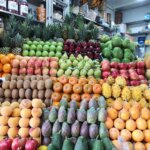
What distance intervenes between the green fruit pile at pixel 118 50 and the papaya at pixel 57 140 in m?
1.96

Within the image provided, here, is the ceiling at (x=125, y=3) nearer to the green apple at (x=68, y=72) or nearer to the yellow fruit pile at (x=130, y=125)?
the green apple at (x=68, y=72)

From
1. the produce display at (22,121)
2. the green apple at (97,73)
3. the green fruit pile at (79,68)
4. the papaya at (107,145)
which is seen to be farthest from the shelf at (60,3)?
the papaya at (107,145)

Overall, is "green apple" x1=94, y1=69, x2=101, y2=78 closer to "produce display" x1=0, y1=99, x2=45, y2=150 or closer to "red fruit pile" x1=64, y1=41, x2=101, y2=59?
"red fruit pile" x1=64, y1=41, x2=101, y2=59

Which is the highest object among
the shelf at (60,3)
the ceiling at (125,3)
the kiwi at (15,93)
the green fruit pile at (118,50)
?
the ceiling at (125,3)

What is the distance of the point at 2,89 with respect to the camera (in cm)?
257

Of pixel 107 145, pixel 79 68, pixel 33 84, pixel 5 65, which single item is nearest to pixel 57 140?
pixel 107 145

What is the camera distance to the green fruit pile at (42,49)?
360cm

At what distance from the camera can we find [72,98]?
2367mm

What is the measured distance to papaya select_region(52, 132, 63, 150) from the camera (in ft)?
5.45

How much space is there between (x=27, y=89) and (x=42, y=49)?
1333 mm

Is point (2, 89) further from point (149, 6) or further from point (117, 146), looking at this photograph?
point (149, 6)

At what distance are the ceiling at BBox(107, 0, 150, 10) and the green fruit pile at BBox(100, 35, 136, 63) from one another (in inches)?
193

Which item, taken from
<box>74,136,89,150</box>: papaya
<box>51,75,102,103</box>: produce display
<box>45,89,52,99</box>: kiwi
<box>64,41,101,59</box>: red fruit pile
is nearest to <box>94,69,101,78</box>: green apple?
<box>51,75,102,103</box>: produce display

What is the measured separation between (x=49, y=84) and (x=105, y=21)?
5.42 meters
